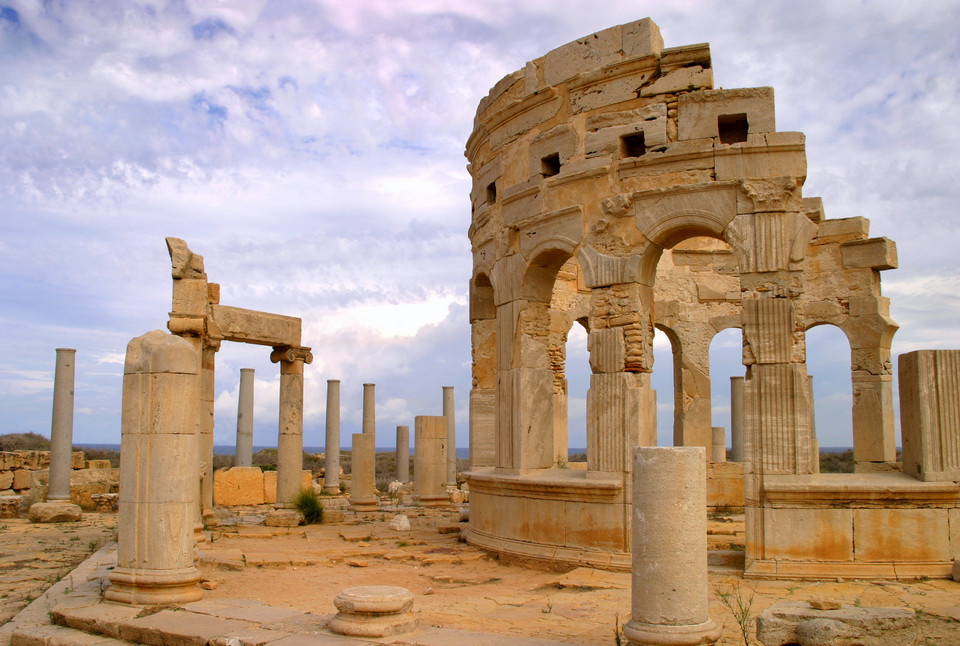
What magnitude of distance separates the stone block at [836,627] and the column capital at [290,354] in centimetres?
1236

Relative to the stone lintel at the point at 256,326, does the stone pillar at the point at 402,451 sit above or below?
below

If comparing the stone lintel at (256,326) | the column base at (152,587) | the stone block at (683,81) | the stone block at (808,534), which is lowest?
the column base at (152,587)

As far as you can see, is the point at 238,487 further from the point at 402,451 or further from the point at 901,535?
the point at 901,535

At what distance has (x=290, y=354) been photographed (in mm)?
16984

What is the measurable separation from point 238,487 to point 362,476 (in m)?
3.98

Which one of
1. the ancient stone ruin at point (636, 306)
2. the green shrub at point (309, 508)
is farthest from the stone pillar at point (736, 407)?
the green shrub at point (309, 508)

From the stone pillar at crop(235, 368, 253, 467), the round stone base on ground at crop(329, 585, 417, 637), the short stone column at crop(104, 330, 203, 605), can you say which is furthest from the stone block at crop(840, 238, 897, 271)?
the stone pillar at crop(235, 368, 253, 467)

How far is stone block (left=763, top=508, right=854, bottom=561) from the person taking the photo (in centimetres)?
935

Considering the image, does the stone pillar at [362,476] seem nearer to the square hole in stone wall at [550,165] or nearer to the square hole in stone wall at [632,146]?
the square hole in stone wall at [550,165]

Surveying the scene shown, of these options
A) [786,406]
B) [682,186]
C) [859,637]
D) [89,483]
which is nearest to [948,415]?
[786,406]

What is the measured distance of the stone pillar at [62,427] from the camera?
1761 centimetres

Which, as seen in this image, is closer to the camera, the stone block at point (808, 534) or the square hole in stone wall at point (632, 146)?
the stone block at point (808, 534)

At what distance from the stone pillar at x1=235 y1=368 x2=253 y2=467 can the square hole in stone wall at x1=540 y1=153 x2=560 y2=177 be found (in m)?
15.7

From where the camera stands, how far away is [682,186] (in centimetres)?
1053
